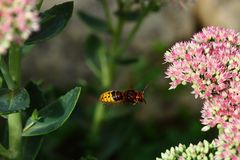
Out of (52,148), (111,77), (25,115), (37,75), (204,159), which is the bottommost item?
(204,159)

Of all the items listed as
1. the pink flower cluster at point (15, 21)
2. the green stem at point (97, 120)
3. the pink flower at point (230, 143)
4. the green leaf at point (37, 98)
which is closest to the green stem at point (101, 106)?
the green stem at point (97, 120)

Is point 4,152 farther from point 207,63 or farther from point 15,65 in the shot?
point 207,63

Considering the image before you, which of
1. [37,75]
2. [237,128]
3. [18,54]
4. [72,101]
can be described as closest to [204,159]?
[237,128]

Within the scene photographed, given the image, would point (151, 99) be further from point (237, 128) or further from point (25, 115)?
point (237, 128)

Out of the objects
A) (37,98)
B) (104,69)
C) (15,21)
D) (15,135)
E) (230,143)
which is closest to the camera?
(15,21)

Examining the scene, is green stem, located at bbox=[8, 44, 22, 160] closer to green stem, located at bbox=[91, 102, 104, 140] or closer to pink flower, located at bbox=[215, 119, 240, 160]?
pink flower, located at bbox=[215, 119, 240, 160]

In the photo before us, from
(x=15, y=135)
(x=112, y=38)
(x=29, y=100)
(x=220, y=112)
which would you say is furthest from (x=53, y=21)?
(x=112, y=38)
